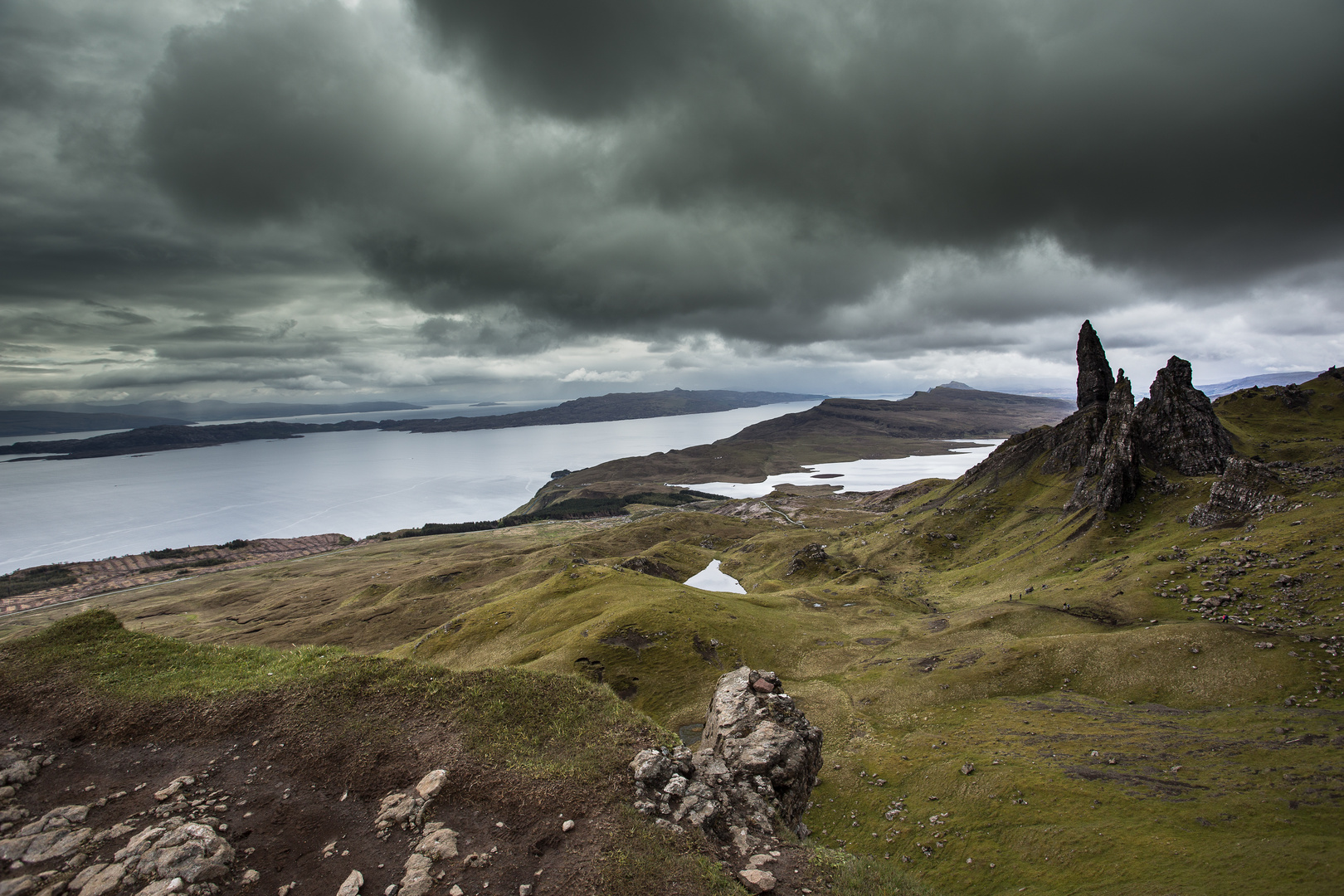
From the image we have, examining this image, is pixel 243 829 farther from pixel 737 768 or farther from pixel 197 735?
pixel 737 768

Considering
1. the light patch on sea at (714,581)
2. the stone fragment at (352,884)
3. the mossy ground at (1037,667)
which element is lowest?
the light patch on sea at (714,581)

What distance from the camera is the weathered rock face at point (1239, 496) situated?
61.6 metres

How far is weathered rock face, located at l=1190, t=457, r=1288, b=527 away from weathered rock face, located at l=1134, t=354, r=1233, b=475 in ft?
104

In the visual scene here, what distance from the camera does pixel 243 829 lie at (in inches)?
601

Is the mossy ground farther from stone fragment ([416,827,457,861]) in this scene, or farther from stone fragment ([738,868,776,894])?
stone fragment ([416,827,457,861])

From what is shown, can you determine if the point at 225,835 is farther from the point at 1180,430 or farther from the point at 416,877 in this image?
the point at 1180,430

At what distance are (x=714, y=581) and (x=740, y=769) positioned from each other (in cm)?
10165

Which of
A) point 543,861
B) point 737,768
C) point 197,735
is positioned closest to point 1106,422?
point 737,768

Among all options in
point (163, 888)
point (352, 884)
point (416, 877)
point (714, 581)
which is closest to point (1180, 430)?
point (714, 581)

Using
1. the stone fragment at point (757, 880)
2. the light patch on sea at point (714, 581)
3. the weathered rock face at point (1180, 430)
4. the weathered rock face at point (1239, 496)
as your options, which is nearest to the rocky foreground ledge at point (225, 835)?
the stone fragment at point (757, 880)

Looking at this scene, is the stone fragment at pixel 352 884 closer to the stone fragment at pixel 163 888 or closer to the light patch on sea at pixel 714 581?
the stone fragment at pixel 163 888

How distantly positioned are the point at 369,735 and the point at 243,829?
4413 mm

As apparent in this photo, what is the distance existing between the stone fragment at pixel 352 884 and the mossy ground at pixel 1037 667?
22.0ft

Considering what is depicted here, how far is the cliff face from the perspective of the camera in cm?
8619
